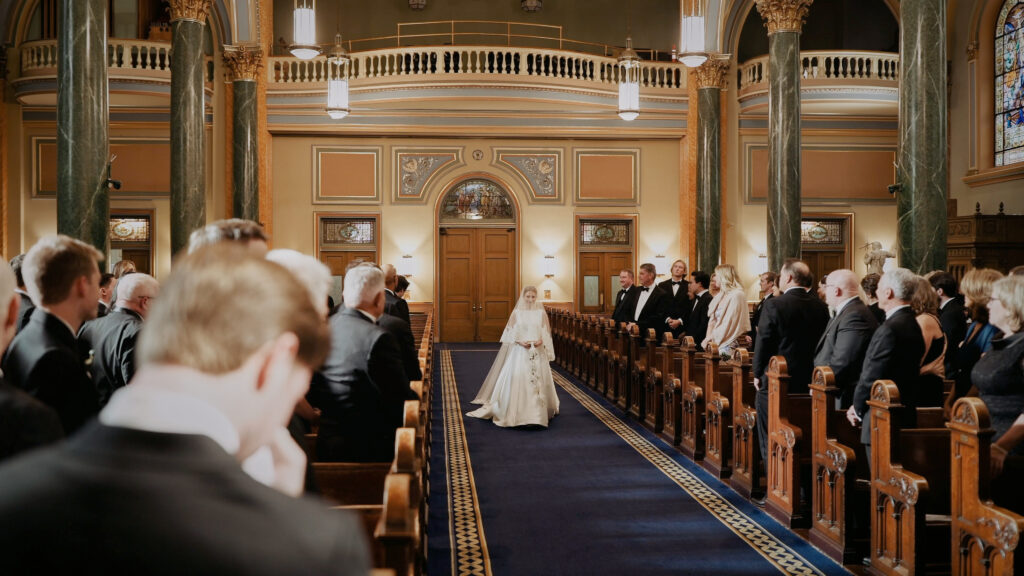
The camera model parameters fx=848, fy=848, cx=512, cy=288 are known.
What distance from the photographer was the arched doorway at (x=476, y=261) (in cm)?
1712

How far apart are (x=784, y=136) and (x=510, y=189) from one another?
751 cm

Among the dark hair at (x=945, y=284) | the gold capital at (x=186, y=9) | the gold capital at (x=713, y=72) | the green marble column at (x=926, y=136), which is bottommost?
the dark hair at (x=945, y=284)

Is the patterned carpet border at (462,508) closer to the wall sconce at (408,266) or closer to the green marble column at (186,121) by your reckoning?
the green marble column at (186,121)

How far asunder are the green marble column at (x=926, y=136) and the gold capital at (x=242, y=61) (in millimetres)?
11615

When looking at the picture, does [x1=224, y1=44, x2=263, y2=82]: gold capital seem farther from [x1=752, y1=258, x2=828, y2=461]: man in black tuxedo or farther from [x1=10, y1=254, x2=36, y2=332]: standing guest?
[x1=752, y1=258, x2=828, y2=461]: man in black tuxedo

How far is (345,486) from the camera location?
10.2ft

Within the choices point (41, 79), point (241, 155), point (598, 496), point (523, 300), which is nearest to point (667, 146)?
point (241, 155)

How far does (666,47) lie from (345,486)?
1722 centimetres

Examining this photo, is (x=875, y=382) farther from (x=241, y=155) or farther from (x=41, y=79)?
(x=41, y=79)

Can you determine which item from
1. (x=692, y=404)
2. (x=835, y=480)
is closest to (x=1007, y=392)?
(x=835, y=480)

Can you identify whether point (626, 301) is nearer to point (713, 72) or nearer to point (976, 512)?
point (713, 72)

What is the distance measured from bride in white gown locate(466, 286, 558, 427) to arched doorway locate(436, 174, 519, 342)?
28.4 ft

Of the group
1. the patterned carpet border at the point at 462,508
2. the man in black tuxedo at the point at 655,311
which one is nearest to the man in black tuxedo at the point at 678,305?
the man in black tuxedo at the point at 655,311

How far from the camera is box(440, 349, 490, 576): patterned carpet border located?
13.9 ft
